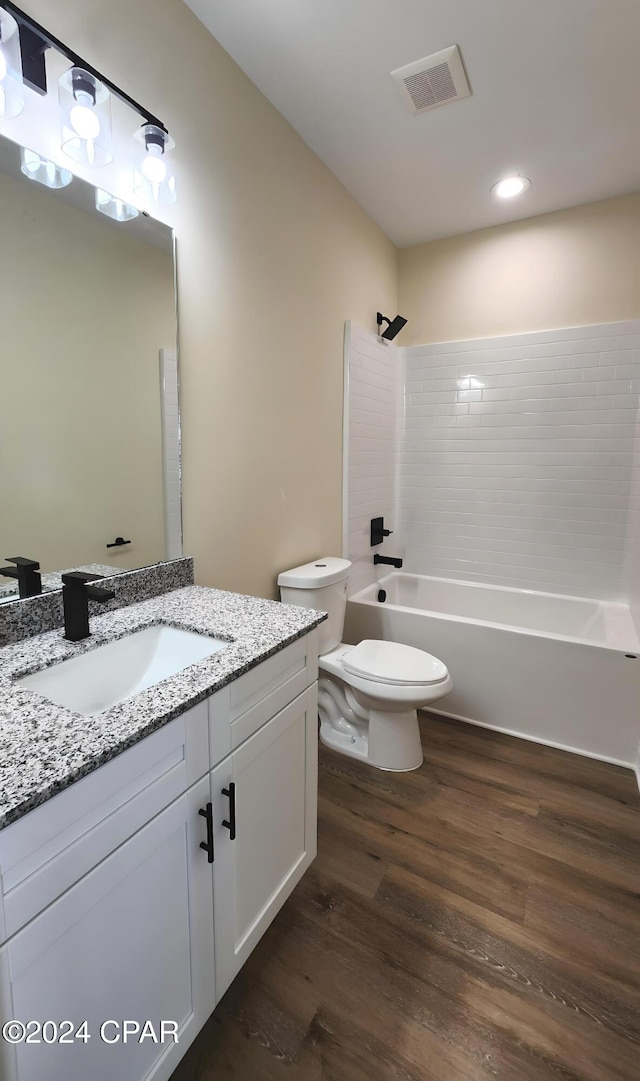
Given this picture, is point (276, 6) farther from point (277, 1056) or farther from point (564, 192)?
point (277, 1056)

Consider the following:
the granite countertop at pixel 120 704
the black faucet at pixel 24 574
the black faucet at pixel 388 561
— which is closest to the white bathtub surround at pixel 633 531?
the black faucet at pixel 388 561

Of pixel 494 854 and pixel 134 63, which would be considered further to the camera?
pixel 494 854

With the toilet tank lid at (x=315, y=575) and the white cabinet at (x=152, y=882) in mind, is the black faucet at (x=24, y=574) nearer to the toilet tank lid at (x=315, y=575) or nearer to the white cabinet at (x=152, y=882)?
the white cabinet at (x=152, y=882)

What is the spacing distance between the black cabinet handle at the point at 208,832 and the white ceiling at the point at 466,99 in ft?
7.29

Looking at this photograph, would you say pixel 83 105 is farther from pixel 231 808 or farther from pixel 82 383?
pixel 231 808

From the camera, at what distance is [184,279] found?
153 centimetres

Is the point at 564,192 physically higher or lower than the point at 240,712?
higher

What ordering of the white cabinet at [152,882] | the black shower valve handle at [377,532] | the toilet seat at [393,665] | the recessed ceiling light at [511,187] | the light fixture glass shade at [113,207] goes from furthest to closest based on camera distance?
the black shower valve handle at [377,532] → the recessed ceiling light at [511,187] → the toilet seat at [393,665] → the light fixture glass shade at [113,207] → the white cabinet at [152,882]

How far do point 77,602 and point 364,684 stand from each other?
4.04ft

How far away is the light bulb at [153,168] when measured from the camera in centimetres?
128

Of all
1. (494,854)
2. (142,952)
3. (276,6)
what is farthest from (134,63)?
(494,854)

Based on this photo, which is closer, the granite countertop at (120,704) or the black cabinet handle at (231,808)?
the granite countertop at (120,704)

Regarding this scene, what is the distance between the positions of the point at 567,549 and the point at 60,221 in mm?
2815

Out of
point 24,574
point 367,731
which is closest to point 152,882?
point 24,574
